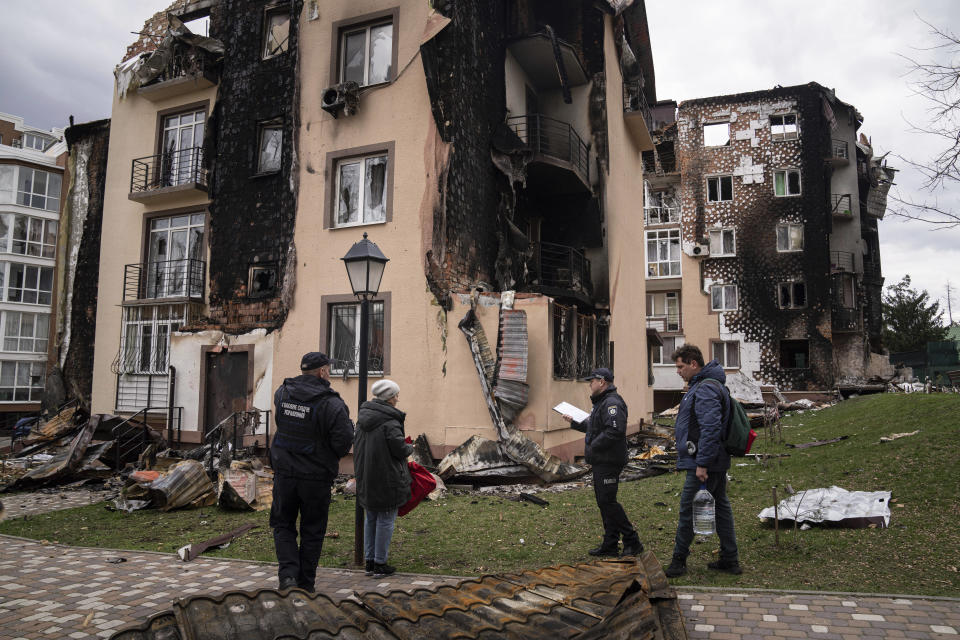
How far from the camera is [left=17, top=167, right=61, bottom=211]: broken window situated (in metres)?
35.0

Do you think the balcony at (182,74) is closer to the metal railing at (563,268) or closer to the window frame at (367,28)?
the window frame at (367,28)

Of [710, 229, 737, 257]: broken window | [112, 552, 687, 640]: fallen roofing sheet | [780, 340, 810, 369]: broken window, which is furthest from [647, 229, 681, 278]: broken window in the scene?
[112, 552, 687, 640]: fallen roofing sheet

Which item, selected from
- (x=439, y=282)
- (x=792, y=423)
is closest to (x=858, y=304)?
(x=792, y=423)

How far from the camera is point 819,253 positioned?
31.3 meters

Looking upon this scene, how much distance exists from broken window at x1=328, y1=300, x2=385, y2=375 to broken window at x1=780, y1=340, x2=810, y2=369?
79.7 ft

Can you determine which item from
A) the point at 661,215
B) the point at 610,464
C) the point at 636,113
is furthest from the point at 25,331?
the point at 610,464

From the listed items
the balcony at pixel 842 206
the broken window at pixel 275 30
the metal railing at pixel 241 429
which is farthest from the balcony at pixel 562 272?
the balcony at pixel 842 206

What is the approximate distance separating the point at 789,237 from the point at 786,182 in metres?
2.77

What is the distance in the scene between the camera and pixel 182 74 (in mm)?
17281

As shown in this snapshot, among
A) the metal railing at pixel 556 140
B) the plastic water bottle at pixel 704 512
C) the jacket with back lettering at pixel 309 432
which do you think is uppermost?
the metal railing at pixel 556 140

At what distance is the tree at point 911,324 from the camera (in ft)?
134

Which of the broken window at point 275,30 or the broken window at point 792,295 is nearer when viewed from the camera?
the broken window at point 275,30

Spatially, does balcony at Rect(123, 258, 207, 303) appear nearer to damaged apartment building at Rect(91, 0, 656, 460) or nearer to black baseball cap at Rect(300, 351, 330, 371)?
damaged apartment building at Rect(91, 0, 656, 460)

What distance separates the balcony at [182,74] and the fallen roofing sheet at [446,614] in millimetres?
16218
